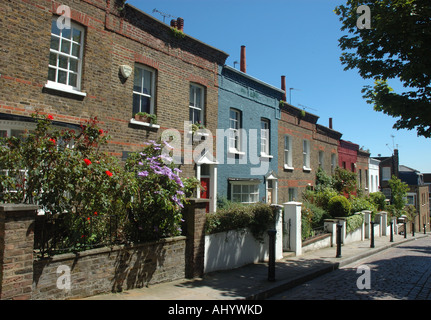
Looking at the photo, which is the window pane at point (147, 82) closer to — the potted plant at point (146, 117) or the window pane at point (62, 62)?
the potted plant at point (146, 117)

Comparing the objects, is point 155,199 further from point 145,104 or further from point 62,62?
point 145,104

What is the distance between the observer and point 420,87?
→ 30.7 feet

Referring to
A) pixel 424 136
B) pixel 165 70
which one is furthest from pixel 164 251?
pixel 424 136

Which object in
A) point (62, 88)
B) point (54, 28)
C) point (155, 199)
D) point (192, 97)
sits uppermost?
point (54, 28)

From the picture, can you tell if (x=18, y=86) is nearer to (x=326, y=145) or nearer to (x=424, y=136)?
(x=424, y=136)

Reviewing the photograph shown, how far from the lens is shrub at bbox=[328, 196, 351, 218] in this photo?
57.1ft

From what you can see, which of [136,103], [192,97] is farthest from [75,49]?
[192,97]

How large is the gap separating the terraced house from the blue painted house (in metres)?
1.03

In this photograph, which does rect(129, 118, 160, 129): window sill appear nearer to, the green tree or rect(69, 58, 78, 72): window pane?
rect(69, 58, 78, 72): window pane

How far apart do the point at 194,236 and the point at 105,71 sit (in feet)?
A: 18.6

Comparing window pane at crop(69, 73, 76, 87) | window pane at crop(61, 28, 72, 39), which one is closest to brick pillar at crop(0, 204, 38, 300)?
window pane at crop(69, 73, 76, 87)

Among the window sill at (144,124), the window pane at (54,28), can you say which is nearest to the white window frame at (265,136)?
the window sill at (144,124)

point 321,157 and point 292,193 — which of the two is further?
point 321,157

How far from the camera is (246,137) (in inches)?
621
